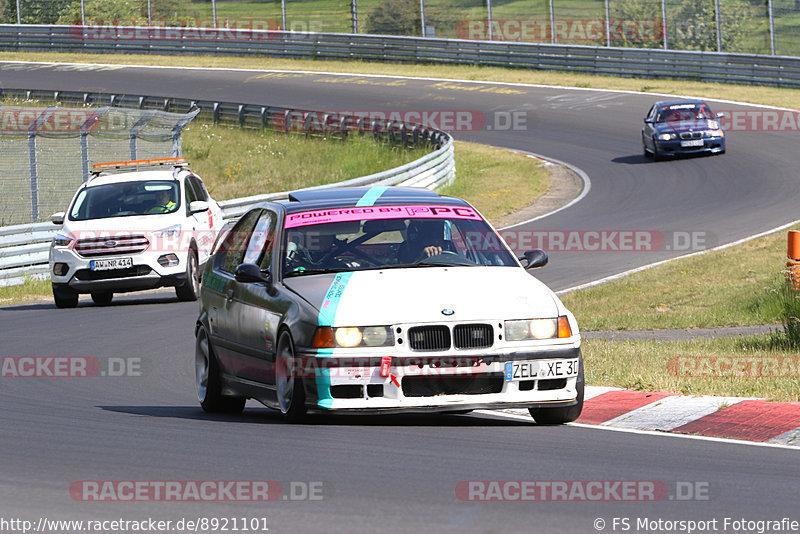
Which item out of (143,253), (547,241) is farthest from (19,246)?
(547,241)

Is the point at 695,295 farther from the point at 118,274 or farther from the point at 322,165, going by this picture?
the point at 322,165

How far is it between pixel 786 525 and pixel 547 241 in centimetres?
1951

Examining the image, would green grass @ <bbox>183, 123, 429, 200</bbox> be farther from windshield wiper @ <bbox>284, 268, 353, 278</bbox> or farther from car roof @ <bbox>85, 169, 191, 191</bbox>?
windshield wiper @ <bbox>284, 268, 353, 278</bbox>

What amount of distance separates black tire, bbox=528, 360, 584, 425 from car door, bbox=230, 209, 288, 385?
67.2 inches

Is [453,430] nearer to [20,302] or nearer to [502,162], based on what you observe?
[20,302]

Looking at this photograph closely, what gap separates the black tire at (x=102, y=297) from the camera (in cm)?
1931

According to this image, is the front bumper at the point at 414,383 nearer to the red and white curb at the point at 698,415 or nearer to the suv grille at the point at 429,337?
the suv grille at the point at 429,337

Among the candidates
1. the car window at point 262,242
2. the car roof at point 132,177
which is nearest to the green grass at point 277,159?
the car roof at point 132,177

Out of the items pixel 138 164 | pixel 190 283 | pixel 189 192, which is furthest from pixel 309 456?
pixel 138 164

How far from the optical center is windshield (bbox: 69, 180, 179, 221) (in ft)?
61.6

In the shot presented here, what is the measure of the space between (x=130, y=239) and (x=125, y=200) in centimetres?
85

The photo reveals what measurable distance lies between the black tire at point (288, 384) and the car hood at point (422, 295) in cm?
33

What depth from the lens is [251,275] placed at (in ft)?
28.7

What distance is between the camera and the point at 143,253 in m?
18.2
